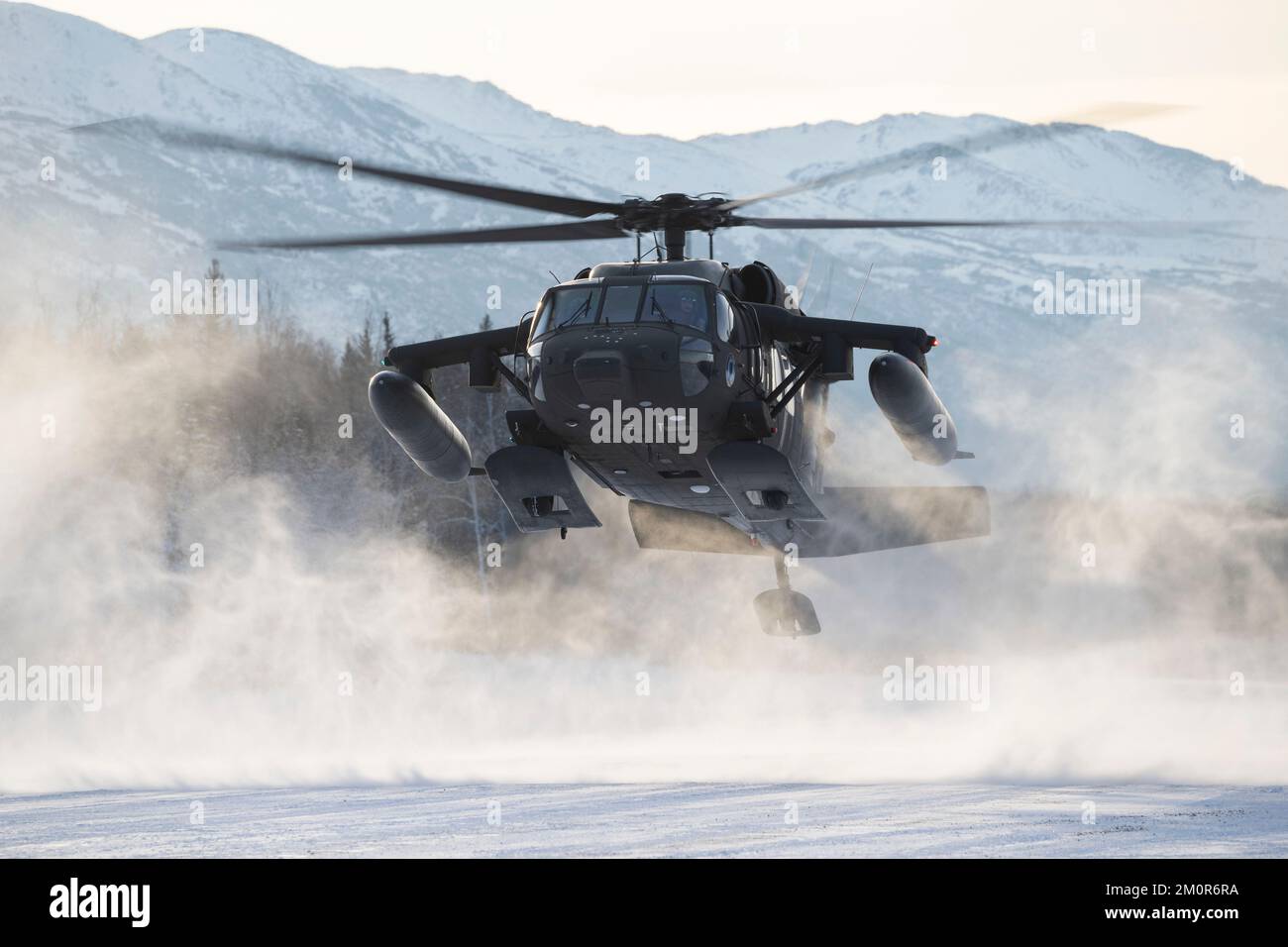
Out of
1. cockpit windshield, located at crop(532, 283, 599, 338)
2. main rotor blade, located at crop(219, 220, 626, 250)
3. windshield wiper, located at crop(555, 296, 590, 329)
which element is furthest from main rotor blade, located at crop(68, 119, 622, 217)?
windshield wiper, located at crop(555, 296, 590, 329)

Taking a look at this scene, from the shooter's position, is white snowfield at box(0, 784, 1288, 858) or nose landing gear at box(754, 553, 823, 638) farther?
nose landing gear at box(754, 553, 823, 638)

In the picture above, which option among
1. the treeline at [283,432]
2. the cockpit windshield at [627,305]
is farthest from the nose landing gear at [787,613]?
the treeline at [283,432]

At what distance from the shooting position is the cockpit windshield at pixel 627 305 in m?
15.4

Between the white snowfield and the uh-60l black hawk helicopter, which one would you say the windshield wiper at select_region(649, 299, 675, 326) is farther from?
the white snowfield

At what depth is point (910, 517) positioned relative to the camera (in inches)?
750

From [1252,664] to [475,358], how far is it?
34291 mm

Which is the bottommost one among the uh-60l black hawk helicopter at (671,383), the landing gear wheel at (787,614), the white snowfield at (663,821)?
the white snowfield at (663,821)

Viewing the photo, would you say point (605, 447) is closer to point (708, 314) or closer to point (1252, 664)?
point (708, 314)

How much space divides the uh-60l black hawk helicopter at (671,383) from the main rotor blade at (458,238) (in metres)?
0.04

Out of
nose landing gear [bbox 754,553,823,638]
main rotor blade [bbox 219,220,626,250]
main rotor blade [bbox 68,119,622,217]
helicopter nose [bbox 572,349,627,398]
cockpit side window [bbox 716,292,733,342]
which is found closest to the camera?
main rotor blade [bbox 68,119,622,217]

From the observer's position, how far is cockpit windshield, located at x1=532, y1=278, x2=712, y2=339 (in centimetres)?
1542

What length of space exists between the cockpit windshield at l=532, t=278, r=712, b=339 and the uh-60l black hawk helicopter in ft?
0.06

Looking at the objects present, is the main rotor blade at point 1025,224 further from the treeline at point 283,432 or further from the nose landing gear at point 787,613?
the treeline at point 283,432

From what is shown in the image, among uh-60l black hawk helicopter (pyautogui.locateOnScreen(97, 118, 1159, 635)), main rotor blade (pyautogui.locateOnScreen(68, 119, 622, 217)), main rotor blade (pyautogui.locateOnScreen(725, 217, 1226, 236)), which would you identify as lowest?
uh-60l black hawk helicopter (pyautogui.locateOnScreen(97, 118, 1159, 635))
